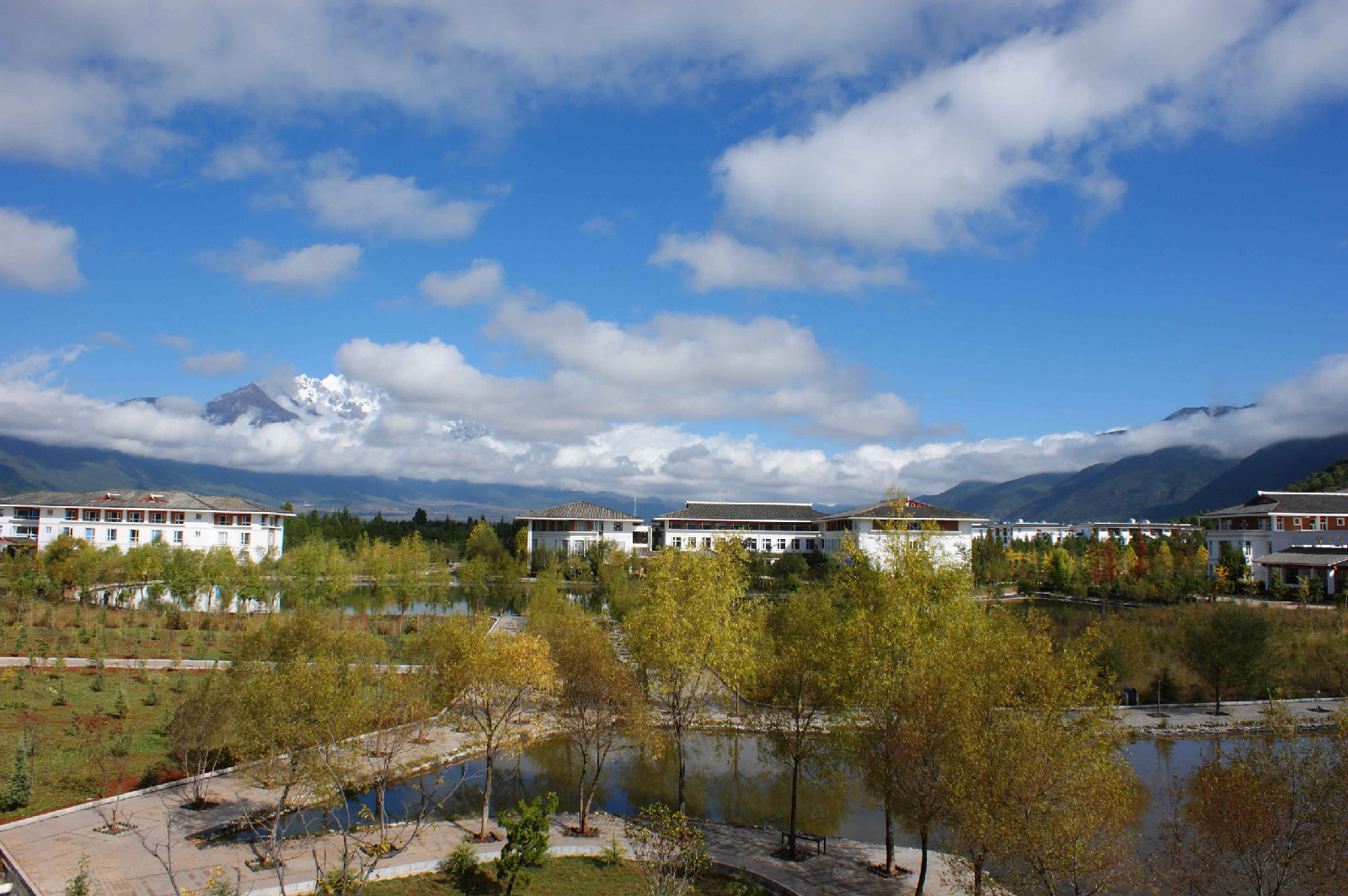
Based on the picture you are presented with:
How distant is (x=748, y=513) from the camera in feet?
283

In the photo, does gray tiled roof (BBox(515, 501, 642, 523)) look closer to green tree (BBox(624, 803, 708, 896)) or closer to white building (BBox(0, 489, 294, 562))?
white building (BBox(0, 489, 294, 562))

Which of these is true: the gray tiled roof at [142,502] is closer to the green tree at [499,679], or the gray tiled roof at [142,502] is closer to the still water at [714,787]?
the still water at [714,787]

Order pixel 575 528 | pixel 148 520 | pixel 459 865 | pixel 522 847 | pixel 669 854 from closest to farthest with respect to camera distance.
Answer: pixel 669 854 → pixel 522 847 → pixel 459 865 → pixel 148 520 → pixel 575 528

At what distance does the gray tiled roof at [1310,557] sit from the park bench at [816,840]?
2221 inches

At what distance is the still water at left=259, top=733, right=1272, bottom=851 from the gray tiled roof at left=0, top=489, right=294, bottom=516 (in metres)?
59.3

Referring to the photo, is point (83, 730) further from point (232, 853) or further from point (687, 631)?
point (687, 631)

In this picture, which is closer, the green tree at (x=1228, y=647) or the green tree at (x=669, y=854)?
the green tree at (x=669, y=854)

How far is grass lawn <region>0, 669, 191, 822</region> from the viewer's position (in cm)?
1845

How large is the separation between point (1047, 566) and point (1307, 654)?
37.3m

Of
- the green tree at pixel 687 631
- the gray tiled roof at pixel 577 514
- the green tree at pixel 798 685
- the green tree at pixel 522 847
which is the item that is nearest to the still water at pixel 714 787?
the green tree at pixel 798 685

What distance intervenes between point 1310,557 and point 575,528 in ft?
205

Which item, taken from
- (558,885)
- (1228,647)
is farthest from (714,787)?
(1228,647)

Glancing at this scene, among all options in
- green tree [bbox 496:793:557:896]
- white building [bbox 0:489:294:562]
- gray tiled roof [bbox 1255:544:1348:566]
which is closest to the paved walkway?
green tree [bbox 496:793:557:896]

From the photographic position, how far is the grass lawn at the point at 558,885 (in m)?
14.1
